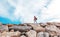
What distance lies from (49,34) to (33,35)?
2.17ft

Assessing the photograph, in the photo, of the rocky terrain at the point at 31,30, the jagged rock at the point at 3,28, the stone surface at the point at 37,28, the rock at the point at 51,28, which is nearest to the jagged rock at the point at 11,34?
the rocky terrain at the point at 31,30

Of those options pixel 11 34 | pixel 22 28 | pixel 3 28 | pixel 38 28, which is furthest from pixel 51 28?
pixel 3 28

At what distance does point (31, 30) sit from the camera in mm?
6828

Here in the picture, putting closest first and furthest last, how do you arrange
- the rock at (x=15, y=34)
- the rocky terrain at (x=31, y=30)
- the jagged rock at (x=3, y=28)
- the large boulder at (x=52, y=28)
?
the rock at (x=15, y=34) < the rocky terrain at (x=31, y=30) < the jagged rock at (x=3, y=28) < the large boulder at (x=52, y=28)

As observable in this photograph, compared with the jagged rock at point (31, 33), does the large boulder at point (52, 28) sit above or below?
above

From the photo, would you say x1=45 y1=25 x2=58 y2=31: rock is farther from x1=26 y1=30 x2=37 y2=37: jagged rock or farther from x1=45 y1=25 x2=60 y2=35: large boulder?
x1=26 y1=30 x2=37 y2=37: jagged rock

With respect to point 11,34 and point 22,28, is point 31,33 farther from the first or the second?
point 11,34

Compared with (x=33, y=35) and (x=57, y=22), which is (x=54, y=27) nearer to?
(x=57, y=22)

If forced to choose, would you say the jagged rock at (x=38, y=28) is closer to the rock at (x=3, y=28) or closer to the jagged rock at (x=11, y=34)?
the jagged rock at (x=11, y=34)

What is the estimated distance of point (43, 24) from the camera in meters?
7.60

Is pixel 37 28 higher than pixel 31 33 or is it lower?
higher

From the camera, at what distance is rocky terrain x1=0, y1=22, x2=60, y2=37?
21.6 feet

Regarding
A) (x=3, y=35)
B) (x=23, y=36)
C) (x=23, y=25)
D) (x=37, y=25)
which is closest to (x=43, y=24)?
(x=37, y=25)

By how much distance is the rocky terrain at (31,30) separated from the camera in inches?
260
